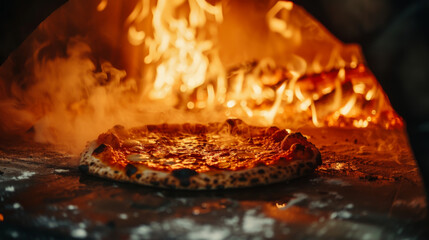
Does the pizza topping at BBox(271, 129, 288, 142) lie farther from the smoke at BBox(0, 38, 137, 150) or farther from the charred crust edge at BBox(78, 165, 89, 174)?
the smoke at BBox(0, 38, 137, 150)

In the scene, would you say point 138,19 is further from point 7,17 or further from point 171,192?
point 171,192

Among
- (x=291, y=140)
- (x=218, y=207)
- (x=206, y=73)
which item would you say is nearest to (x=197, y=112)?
(x=206, y=73)

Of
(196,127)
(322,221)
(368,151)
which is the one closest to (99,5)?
(196,127)

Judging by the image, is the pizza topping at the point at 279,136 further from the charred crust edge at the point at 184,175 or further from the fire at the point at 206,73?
the fire at the point at 206,73

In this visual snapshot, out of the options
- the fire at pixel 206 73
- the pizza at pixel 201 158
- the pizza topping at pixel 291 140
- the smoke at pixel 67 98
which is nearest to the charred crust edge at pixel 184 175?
the pizza at pixel 201 158

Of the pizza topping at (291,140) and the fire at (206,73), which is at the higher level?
the fire at (206,73)

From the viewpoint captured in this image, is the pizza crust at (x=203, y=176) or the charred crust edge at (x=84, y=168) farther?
the charred crust edge at (x=84, y=168)

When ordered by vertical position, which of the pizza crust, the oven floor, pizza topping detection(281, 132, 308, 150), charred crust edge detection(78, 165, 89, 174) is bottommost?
the oven floor

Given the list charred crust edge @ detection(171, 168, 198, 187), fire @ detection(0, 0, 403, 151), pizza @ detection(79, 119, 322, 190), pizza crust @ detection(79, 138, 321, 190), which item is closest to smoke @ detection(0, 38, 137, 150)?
fire @ detection(0, 0, 403, 151)
